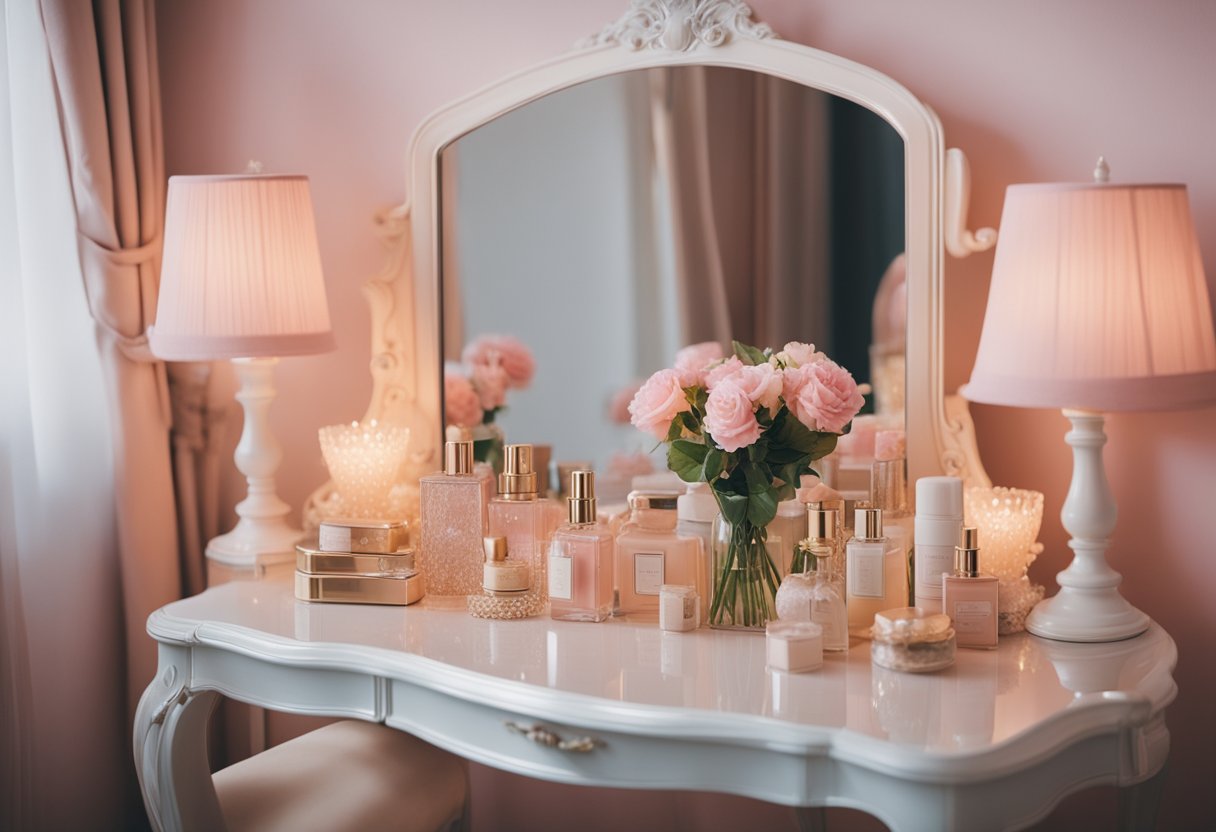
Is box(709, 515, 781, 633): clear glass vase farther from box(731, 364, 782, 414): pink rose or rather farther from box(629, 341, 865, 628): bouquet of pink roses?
box(731, 364, 782, 414): pink rose

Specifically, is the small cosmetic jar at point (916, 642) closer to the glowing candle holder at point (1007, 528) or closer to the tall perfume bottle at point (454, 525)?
the glowing candle holder at point (1007, 528)

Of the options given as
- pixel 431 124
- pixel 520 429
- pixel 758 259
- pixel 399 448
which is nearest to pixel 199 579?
pixel 399 448

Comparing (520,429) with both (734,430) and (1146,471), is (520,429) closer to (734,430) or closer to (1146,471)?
(734,430)

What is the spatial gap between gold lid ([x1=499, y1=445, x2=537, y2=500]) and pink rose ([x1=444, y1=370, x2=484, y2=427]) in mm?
324

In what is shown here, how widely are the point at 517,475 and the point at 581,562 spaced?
0.16 m

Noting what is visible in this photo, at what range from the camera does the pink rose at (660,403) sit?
153 cm

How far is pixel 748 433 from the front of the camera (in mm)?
1448

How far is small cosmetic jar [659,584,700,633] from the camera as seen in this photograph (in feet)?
5.04

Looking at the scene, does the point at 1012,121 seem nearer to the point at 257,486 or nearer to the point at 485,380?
the point at 485,380

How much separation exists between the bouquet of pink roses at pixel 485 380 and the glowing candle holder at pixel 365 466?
0.38ft

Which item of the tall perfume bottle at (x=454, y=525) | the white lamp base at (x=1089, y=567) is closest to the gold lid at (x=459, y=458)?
the tall perfume bottle at (x=454, y=525)

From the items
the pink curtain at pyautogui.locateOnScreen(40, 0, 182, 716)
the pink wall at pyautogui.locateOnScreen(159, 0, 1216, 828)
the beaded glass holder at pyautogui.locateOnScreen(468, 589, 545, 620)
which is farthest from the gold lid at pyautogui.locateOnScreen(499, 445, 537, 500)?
the pink curtain at pyautogui.locateOnScreen(40, 0, 182, 716)

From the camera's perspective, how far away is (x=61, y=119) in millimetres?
1946

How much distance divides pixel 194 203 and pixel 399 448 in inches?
19.4
